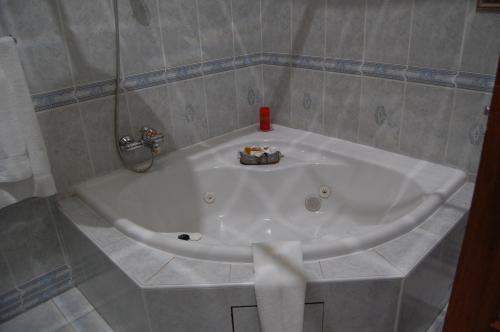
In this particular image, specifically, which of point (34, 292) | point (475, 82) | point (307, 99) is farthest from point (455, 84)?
point (34, 292)

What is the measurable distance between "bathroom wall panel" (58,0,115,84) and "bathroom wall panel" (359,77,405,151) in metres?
1.11

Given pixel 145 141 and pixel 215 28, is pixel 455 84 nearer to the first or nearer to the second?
pixel 215 28

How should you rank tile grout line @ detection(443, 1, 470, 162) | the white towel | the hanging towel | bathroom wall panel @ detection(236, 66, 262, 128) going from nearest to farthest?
the white towel < the hanging towel < tile grout line @ detection(443, 1, 470, 162) < bathroom wall panel @ detection(236, 66, 262, 128)

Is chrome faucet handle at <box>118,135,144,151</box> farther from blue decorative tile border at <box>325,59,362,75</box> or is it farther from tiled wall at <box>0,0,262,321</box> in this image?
blue decorative tile border at <box>325,59,362,75</box>

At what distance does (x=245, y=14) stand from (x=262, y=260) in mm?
1336

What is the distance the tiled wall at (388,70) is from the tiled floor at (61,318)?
4.37 feet

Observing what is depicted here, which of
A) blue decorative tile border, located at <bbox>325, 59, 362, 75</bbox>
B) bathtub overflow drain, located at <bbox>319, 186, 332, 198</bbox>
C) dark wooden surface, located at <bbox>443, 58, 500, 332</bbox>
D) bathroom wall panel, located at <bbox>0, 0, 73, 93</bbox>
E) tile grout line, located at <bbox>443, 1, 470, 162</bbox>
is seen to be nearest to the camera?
dark wooden surface, located at <bbox>443, 58, 500, 332</bbox>

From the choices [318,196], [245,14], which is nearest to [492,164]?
[318,196]

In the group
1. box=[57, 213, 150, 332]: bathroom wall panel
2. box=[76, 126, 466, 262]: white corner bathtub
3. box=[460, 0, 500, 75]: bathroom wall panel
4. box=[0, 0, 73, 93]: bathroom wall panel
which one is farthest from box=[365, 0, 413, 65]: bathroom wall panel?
box=[57, 213, 150, 332]: bathroom wall panel

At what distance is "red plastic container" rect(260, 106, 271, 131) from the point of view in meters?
2.14

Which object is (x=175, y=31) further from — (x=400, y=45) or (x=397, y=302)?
(x=397, y=302)

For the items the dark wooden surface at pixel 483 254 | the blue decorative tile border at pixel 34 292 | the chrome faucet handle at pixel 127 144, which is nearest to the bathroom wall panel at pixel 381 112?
the chrome faucet handle at pixel 127 144

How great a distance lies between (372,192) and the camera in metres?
1.77

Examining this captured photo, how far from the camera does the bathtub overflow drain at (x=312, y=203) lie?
1947 millimetres
